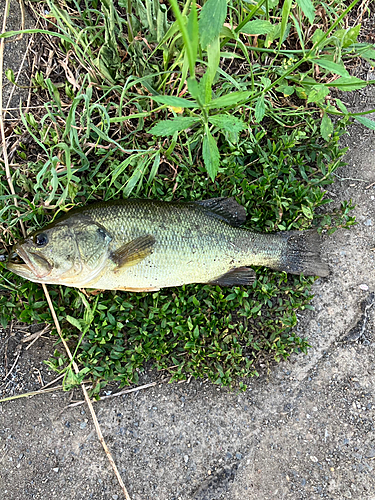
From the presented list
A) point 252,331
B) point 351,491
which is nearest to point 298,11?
point 252,331

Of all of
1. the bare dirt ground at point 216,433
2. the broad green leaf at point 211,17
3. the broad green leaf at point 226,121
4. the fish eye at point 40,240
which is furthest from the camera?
the bare dirt ground at point 216,433

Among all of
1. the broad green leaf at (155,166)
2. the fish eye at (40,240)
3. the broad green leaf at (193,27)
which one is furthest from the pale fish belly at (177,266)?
the broad green leaf at (193,27)

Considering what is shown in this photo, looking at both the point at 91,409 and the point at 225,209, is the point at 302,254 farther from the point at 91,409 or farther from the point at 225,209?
the point at 91,409

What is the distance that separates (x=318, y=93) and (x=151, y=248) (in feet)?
5.42

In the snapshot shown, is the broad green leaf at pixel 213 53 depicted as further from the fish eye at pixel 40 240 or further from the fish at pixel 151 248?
the fish eye at pixel 40 240

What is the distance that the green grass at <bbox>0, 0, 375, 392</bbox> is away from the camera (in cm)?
295

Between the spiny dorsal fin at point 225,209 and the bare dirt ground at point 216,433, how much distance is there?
3.60 feet

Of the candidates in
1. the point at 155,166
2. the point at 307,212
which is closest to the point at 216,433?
the point at 307,212

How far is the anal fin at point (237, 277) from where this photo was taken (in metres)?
2.99

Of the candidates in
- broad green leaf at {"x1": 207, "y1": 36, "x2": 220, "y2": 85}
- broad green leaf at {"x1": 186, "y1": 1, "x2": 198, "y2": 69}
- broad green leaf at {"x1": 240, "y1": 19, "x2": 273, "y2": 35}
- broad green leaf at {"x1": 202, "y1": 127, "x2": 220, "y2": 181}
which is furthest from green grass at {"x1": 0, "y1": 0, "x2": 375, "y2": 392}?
broad green leaf at {"x1": 186, "y1": 1, "x2": 198, "y2": 69}

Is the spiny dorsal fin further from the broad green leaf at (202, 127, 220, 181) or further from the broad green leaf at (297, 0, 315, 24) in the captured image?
the broad green leaf at (297, 0, 315, 24)

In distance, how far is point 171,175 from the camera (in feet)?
10.3

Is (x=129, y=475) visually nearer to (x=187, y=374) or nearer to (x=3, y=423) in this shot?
(x=187, y=374)

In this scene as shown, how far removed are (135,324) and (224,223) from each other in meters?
1.11
